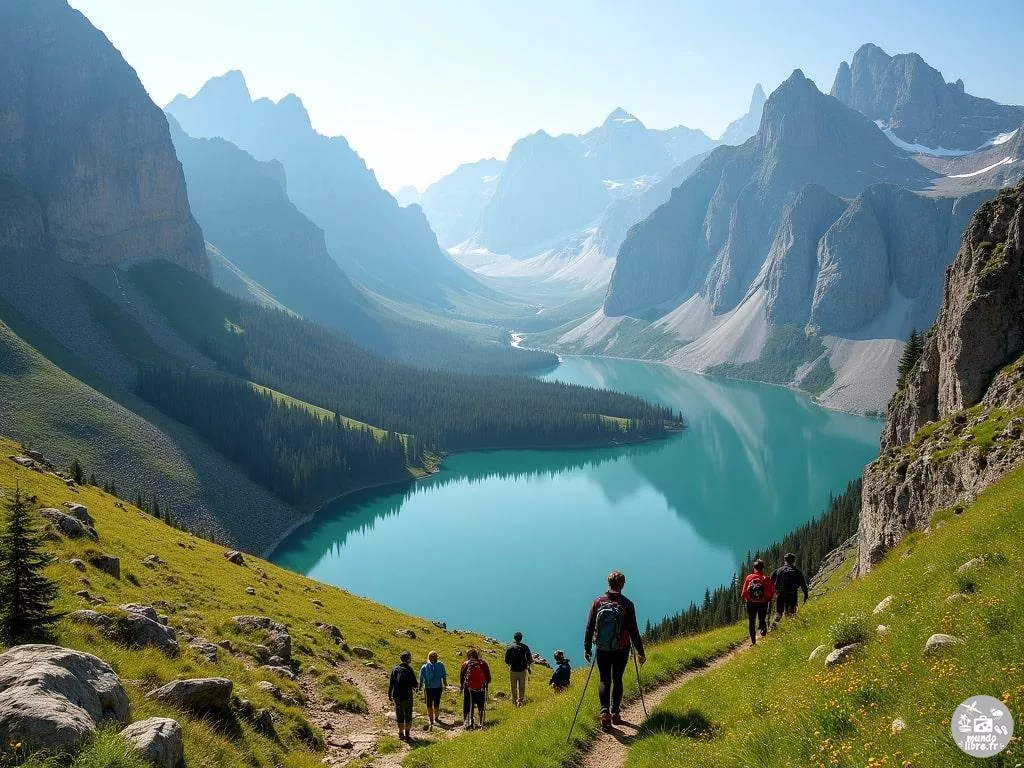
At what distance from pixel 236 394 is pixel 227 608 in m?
134

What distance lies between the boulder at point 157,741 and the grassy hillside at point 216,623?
0.96 m

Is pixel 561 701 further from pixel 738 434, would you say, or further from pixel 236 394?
pixel 738 434

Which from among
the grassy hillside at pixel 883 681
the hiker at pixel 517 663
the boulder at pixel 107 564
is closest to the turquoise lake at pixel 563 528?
the hiker at pixel 517 663

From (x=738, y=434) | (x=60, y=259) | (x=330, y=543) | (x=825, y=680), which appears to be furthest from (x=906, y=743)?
(x=60, y=259)

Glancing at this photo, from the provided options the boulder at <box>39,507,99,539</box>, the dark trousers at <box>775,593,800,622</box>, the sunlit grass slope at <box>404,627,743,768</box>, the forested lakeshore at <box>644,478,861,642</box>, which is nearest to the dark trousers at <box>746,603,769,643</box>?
the dark trousers at <box>775,593,800,622</box>

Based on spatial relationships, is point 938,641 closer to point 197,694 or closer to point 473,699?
point 197,694

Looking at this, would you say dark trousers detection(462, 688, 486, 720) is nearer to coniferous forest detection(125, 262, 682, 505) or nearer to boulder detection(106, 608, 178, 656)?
boulder detection(106, 608, 178, 656)

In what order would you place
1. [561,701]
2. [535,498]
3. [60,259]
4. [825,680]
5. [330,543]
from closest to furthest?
[825,680]
[561,701]
[330,543]
[535,498]
[60,259]

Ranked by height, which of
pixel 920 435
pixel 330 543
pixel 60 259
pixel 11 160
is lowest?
pixel 330 543

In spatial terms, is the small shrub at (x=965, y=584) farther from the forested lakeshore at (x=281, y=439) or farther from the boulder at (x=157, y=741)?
the forested lakeshore at (x=281, y=439)

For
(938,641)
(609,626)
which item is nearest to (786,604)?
(609,626)

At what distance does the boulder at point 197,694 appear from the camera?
541 inches

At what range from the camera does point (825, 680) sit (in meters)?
11.0

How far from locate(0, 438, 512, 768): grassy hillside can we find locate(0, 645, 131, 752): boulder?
58.5 inches
